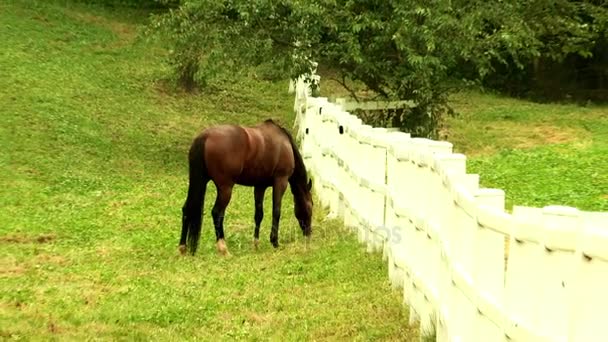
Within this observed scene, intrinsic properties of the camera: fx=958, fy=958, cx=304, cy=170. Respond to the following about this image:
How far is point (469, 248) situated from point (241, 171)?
6170 millimetres

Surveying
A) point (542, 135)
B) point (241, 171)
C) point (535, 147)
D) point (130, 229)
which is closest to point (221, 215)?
Result: point (241, 171)

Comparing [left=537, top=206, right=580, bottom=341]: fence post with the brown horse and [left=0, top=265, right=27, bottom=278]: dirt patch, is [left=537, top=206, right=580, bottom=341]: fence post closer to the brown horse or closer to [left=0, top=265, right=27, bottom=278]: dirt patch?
[left=0, top=265, right=27, bottom=278]: dirt patch

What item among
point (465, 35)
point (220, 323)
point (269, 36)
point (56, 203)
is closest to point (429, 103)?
point (465, 35)

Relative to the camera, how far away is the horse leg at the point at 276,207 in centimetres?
1096

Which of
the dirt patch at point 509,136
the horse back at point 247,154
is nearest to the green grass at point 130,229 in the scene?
the horse back at point 247,154

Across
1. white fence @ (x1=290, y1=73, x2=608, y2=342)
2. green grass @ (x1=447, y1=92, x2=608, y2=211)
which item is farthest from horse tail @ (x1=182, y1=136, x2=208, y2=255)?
green grass @ (x1=447, y1=92, x2=608, y2=211)

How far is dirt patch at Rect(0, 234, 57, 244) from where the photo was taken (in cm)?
1144

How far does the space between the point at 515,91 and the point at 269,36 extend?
14.2 meters

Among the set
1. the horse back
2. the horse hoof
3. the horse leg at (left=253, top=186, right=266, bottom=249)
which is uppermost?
the horse back

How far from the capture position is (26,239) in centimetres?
1157

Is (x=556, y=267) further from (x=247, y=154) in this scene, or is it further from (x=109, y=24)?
(x=109, y=24)

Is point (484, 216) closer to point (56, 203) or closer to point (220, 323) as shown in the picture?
point (220, 323)

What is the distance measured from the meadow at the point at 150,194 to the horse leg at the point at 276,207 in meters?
0.20

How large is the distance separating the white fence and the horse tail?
164 centimetres
